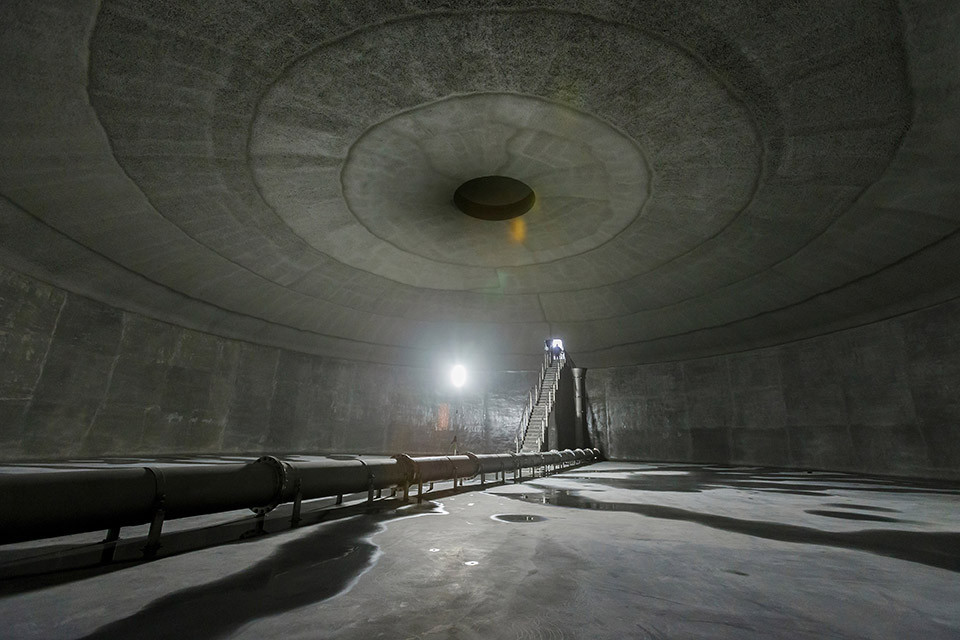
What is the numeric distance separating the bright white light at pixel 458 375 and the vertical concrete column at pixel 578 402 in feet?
18.3

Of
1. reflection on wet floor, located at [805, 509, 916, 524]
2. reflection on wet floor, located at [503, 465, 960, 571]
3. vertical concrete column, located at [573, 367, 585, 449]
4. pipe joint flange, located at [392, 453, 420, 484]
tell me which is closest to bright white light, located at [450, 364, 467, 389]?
vertical concrete column, located at [573, 367, 585, 449]

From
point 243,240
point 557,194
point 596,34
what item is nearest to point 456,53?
point 596,34

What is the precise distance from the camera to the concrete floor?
2328 mm

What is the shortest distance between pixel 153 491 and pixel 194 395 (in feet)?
45.3

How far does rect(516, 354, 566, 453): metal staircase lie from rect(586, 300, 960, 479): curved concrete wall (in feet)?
6.35

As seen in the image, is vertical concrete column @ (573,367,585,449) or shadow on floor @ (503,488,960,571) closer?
shadow on floor @ (503,488,960,571)

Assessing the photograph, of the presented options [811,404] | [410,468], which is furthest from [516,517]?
[811,404]

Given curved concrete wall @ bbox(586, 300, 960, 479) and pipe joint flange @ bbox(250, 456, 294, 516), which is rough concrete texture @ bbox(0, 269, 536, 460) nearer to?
curved concrete wall @ bbox(586, 300, 960, 479)

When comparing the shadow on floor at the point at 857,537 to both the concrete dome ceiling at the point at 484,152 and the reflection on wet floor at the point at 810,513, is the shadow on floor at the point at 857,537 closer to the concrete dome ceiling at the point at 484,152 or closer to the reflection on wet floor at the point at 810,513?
the reflection on wet floor at the point at 810,513

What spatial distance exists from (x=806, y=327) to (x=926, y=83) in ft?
33.9

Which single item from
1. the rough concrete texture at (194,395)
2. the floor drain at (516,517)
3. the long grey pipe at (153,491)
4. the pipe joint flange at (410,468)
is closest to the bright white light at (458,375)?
the rough concrete texture at (194,395)

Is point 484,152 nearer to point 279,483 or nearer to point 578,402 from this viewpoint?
point 279,483

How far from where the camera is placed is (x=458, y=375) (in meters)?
21.9

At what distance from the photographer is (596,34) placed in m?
6.73
